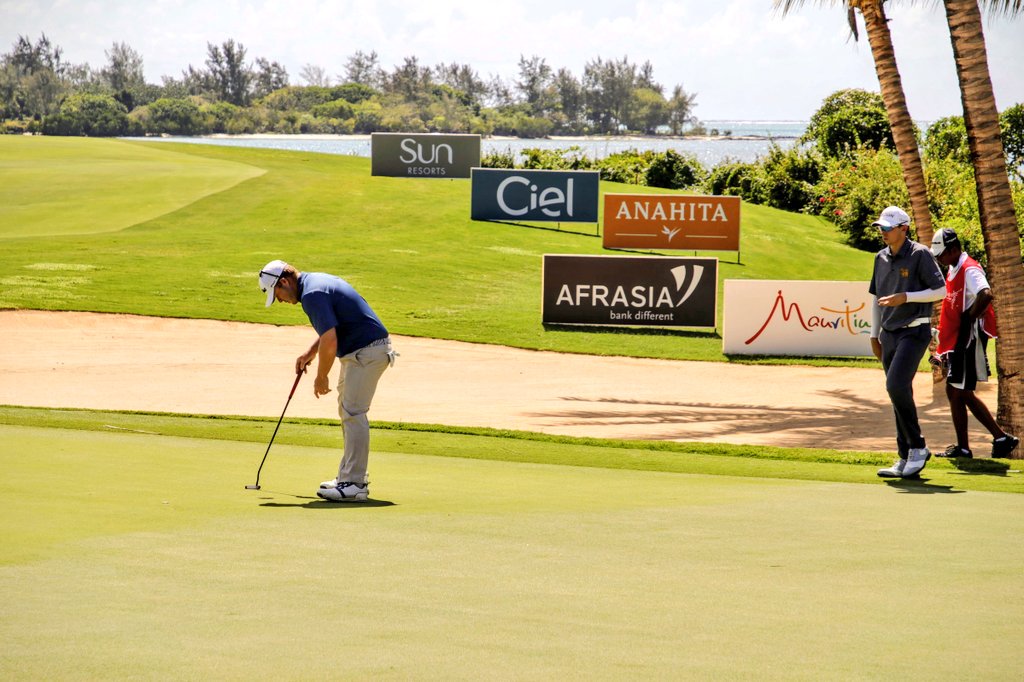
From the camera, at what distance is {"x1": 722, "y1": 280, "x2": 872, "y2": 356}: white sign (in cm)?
2295

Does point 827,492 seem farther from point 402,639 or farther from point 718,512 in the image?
point 402,639

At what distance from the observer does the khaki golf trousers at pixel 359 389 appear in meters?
8.46

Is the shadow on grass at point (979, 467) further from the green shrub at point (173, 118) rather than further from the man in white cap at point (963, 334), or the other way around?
the green shrub at point (173, 118)

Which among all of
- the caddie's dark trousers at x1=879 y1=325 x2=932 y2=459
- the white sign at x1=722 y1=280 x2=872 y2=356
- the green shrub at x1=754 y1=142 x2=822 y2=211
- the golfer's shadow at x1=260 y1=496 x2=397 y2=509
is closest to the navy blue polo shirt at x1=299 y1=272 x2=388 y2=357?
the golfer's shadow at x1=260 y1=496 x2=397 y2=509

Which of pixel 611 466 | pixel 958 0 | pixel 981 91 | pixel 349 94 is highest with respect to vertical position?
pixel 349 94

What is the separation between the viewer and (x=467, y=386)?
754 inches

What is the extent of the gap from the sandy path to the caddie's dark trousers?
3853mm

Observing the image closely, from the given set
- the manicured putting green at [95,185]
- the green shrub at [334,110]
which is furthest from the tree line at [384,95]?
the manicured putting green at [95,185]

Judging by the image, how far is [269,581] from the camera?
5.71 metres

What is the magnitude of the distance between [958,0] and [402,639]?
1058 cm

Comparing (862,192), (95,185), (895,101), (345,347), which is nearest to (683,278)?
(895,101)

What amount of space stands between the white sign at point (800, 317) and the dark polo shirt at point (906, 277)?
12.9 metres

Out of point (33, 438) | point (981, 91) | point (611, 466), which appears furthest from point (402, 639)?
point (981, 91)

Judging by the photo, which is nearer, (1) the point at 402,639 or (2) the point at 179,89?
(1) the point at 402,639
